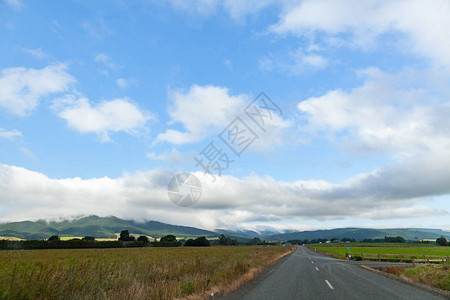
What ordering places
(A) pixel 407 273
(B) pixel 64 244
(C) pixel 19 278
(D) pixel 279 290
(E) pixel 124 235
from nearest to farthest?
(C) pixel 19 278, (D) pixel 279 290, (A) pixel 407 273, (B) pixel 64 244, (E) pixel 124 235

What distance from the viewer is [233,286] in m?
13.2

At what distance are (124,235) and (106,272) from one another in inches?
6172

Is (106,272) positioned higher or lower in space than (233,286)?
higher

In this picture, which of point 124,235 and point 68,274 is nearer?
point 68,274

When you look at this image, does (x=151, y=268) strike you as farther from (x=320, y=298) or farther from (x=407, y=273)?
(x=407, y=273)

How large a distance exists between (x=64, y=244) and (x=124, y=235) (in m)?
72.7

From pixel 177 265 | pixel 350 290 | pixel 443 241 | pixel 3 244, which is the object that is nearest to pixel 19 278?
pixel 177 265

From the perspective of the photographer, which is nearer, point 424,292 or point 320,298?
point 320,298

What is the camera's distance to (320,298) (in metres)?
11.0

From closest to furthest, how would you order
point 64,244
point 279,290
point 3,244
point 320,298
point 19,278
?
point 19,278 → point 320,298 → point 279,290 → point 3,244 → point 64,244

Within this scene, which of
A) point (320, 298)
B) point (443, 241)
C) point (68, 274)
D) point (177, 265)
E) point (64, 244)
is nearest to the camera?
point (68, 274)

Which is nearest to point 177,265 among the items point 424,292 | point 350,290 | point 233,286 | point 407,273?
point 233,286

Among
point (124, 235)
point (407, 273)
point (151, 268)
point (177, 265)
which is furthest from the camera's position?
point (124, 235)

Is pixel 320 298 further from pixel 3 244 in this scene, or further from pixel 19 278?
pixel 3 244
